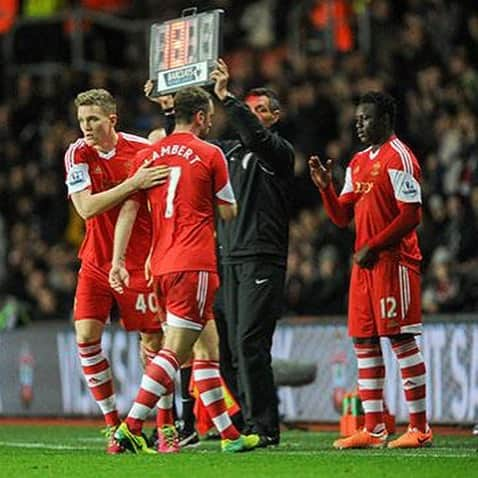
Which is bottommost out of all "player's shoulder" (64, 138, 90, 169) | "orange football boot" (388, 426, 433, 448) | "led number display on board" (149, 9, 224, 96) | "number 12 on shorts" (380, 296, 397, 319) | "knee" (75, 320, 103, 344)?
"orange football boot" (388, 426, 433, 448)

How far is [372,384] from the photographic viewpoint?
9.98 m

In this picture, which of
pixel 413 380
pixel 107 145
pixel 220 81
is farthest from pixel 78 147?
pixel 413 380

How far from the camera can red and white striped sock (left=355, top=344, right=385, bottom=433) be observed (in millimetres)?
9977

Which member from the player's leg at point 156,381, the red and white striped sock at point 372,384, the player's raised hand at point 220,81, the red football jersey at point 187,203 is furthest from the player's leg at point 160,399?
the player's raised hand at point 220,81

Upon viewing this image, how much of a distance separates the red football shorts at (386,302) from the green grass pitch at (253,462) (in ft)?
2.49

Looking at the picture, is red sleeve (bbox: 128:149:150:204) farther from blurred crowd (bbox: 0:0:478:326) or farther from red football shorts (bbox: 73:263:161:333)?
blurred crowd (bbox: 0:0:478:326)

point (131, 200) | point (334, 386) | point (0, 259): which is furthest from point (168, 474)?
point (0, 259)

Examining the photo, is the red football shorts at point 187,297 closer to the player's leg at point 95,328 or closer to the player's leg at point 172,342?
the player's leg at point 172,342

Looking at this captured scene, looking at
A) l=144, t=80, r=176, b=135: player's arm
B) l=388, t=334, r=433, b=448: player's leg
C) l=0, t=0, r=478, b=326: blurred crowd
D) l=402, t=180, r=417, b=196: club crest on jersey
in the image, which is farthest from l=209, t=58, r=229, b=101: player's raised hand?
l=0, t=0, r=478, b=326: blurred crowd

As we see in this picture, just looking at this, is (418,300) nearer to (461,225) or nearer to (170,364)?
(170,364)

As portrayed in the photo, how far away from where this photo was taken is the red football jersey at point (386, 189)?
32.4 ft

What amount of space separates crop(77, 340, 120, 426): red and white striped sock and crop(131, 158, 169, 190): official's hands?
1171 millimetres

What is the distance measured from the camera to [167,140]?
9.35 metres

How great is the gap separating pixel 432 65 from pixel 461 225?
2464 mm
